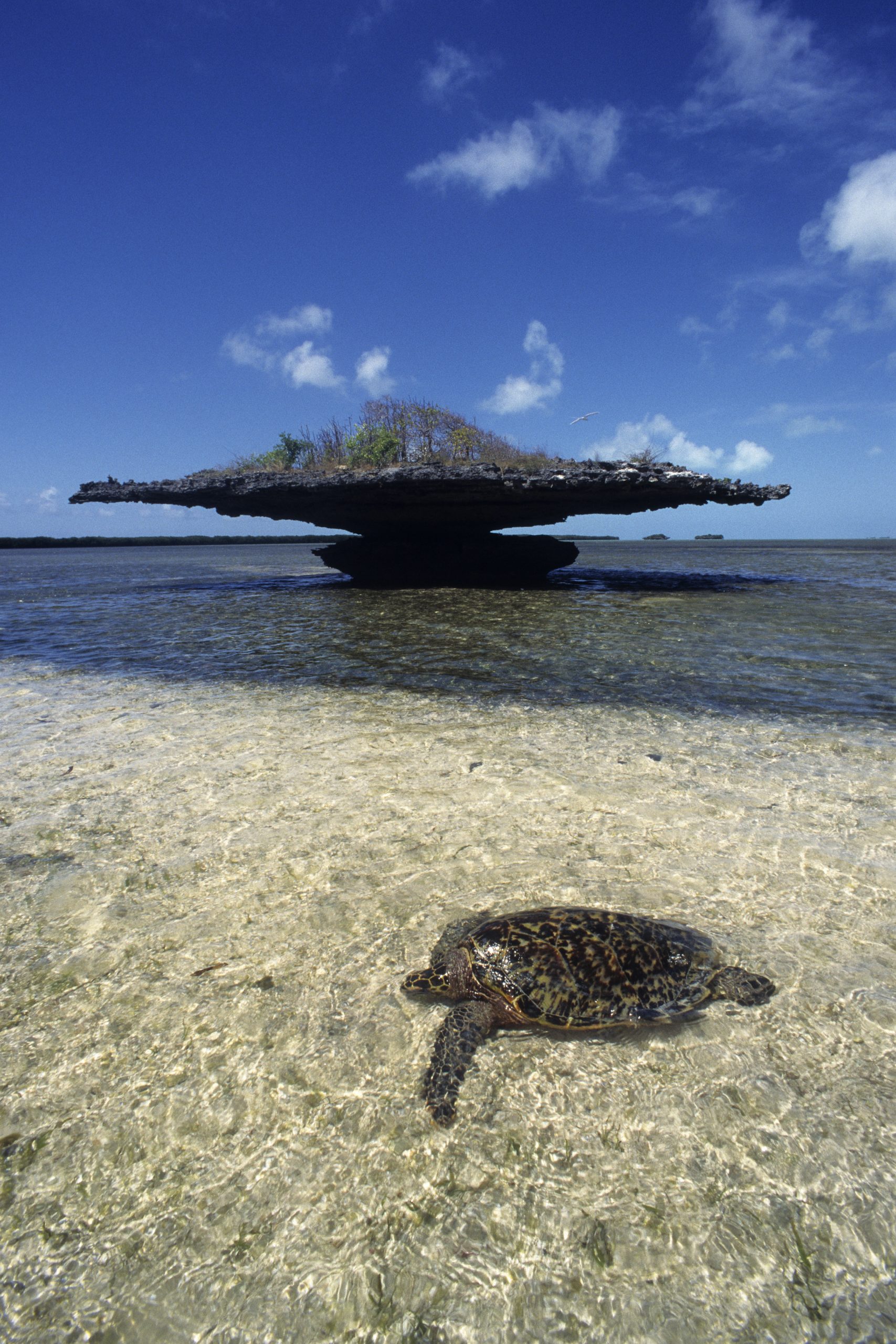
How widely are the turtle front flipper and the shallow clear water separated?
0.20 feet

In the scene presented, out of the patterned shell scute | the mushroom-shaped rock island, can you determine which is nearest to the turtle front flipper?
the patterned shell scute

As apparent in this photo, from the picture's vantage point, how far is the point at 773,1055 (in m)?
2.21

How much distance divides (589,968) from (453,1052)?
632 mm

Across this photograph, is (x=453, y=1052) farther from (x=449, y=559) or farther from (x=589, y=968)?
(x=449, y=559)

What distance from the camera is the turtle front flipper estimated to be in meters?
2.03

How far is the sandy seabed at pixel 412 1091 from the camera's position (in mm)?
1526

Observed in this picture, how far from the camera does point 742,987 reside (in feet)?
8.15

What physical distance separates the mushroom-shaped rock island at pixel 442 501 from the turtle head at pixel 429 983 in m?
16.4

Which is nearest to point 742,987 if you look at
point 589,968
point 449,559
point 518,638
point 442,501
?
point 589,968

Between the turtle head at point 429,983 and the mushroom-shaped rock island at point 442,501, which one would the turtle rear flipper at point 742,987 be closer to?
the turtle head at point 429,983

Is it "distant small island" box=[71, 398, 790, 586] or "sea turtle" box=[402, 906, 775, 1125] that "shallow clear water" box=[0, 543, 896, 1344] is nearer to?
"sea turtle" box=[402, 906, 775, 1125]

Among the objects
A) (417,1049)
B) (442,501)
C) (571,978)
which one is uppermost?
(442,501)

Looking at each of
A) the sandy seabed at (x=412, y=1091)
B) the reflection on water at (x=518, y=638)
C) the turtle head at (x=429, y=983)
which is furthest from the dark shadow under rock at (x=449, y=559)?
the turtle head at (x=429, y=983)

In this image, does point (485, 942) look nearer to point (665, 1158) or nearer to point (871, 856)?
point (665, 1158)
